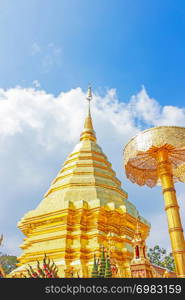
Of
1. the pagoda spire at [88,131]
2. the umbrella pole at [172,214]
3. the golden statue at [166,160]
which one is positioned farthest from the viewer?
the pagoda spire at [88,131]

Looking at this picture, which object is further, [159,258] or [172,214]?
[159,258]

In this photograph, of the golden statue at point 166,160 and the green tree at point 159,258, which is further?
the green tree at point 159,258

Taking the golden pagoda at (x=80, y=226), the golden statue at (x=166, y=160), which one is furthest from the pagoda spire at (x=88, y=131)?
the golden statue at (x=166, y=160)

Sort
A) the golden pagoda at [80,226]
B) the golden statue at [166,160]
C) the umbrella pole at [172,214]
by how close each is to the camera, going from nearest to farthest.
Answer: the umbrella pole at [172,214]
the golden statue at [166,160]
the golden pagoda at [80,226]

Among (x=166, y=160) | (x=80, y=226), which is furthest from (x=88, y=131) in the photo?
(x=166, y=160)

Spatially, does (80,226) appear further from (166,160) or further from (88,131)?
(88,131)

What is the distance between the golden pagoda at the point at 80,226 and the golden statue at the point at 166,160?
3.48 meters

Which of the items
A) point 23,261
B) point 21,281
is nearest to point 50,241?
point 23,261

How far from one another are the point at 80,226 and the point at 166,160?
6.19 metres

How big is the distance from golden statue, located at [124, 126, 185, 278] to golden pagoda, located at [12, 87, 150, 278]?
11.4 ft

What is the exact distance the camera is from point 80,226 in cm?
1305

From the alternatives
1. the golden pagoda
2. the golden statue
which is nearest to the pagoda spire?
the golden pagoda

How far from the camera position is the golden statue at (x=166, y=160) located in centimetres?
747

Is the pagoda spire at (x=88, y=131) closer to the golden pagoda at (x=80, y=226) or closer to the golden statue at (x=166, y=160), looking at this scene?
the golden pagoda at (x=80, y=226)
